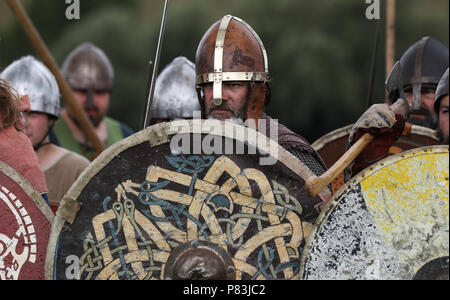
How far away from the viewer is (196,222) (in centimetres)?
450

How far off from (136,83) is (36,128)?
30.7 feet

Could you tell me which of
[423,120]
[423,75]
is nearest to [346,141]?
[423,120]

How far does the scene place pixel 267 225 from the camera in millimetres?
4457

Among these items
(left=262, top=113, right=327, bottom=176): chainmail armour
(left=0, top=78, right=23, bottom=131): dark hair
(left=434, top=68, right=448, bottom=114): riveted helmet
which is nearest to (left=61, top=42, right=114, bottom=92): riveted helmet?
(left=0, top=78, right=23, bottom=131): dark hair

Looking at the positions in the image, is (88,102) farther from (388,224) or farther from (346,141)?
(388,224)

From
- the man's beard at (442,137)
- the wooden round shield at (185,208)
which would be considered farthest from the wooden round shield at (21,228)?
the man's beard at (442,137)

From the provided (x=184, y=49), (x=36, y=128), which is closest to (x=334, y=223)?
(x=36, y=128)

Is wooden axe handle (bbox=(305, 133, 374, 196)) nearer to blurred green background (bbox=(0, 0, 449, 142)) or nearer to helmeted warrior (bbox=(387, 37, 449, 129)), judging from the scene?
helmeted warrior (bbox=(387, 37, 449, 129))

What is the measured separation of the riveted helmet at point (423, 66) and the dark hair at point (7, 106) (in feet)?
9.18

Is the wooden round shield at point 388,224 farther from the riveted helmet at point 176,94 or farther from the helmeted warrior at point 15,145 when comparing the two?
the riveted helmet at point 176,94

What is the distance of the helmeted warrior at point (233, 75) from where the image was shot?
5.27m

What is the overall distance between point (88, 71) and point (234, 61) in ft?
19.1
